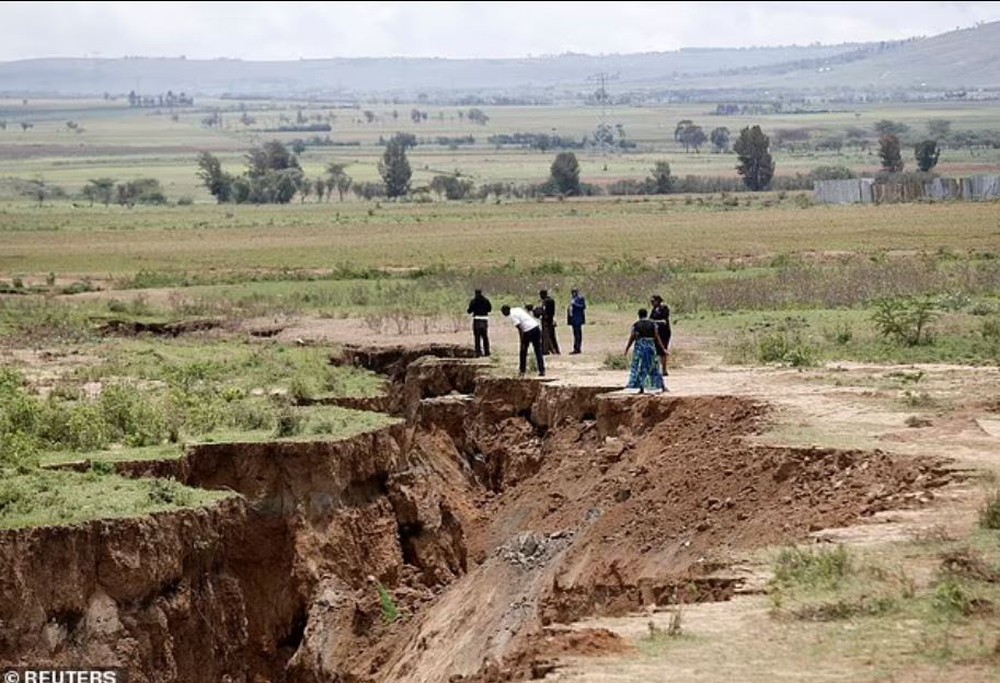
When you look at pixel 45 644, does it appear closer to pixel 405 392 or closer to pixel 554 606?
pixel 554 606

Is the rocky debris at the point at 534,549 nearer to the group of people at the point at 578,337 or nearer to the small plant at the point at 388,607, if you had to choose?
the small plant at the point at 388,607

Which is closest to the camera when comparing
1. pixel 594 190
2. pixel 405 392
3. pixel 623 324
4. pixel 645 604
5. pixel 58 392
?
pixel 645 604

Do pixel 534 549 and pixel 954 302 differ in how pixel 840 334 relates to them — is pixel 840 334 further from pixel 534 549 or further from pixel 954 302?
pixel 534 549

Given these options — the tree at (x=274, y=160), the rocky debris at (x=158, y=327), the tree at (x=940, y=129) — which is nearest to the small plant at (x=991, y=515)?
the rocky debris at (x=158, y=327)

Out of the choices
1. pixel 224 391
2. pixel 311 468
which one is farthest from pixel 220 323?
pixel 311 468

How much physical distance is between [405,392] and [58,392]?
17.0 feet

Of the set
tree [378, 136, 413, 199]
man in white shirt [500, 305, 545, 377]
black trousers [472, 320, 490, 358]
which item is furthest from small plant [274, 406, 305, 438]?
tree [378, 136, 413, 199]

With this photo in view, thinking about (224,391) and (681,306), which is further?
(681,306)

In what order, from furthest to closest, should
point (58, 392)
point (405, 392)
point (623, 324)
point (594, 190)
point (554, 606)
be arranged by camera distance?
point (594, 190) → point (623, 324) → point (405, 392) → point (58, 392) → point (554, 606)

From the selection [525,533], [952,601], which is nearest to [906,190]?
[525,533]

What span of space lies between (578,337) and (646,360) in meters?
6.13

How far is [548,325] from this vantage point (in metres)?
32.7

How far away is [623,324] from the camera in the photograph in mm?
38281

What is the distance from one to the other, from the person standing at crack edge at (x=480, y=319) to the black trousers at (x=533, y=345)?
1754 mm
